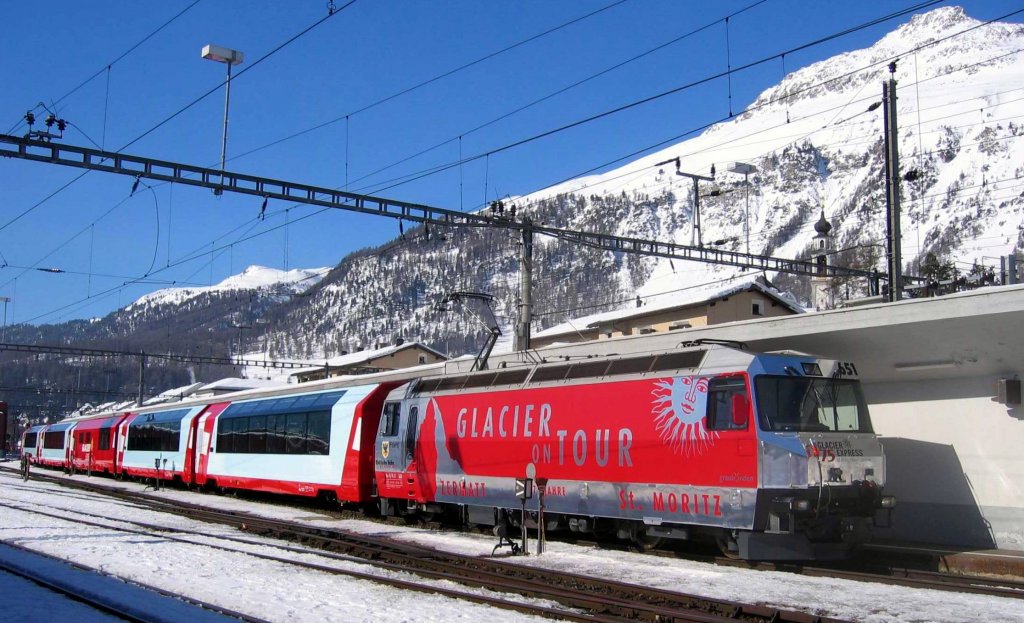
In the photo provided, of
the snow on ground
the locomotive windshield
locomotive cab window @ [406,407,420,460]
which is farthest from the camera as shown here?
locomotive cab window @ [406,407,420,460]

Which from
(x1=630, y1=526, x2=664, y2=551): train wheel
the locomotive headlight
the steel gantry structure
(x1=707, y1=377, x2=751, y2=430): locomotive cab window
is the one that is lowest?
(x1=630, y1=526, x2=664, y2=551): train wheel

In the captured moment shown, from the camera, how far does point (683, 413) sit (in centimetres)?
1630

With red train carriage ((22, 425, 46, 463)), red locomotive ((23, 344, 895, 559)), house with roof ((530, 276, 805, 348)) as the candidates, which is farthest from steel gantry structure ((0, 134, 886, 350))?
red train carriage ((22, 425, 46, 463))

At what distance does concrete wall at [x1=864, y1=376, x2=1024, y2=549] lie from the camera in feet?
59.2

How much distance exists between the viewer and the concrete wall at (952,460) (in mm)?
18047

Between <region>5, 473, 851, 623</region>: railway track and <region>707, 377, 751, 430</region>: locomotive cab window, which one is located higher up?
<region>707, 377, 751, 430</region>: locomotive cab window

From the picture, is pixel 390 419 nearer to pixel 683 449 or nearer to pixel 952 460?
pixel 683 449

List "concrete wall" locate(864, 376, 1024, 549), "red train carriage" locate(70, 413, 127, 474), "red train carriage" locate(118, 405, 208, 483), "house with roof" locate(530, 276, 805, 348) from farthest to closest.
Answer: "house with roof" locate(530, 276, 805, 348), "red train carriage" locate(70, 413, 127, 474), "red train carriage" locate(118, 405, 208, 483), "concrete wall" locate(864, 376, 1024, 549)

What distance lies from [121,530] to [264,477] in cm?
866

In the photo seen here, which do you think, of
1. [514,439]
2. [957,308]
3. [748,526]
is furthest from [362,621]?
[957,308]

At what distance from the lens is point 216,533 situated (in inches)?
840

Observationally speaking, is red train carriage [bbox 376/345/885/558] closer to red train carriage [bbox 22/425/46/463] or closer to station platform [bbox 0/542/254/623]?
station platform [bbox 0/542/254/623]

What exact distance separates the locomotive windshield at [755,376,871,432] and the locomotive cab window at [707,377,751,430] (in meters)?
0.26

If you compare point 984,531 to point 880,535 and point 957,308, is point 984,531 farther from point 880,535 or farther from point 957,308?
point 957,308
